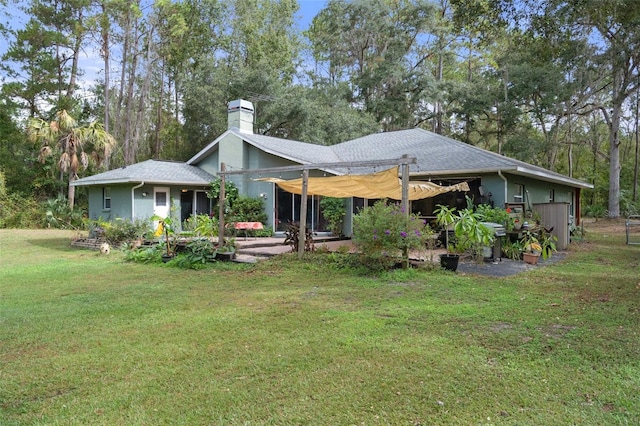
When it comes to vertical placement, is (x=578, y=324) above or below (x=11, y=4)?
below

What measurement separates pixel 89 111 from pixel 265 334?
30576mm

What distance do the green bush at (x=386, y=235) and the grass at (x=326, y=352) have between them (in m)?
0.87

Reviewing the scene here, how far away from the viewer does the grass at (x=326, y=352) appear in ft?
9.11

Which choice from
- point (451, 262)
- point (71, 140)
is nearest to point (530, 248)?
point (451, 262)

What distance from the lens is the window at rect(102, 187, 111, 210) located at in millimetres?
17141

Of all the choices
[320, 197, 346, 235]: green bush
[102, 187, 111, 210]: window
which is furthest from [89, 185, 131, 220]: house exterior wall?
[320, 197, 346, 235]: green bush

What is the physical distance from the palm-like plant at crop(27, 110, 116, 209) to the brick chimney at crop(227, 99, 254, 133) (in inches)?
300

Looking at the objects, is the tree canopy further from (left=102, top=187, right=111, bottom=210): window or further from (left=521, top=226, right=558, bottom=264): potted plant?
(left=521, top=226, right=558, bottom=264): potted plant

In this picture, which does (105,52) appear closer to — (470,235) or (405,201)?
(405,201)

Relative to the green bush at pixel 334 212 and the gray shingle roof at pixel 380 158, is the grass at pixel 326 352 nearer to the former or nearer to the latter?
the gray shingle roof at pixel 380 158

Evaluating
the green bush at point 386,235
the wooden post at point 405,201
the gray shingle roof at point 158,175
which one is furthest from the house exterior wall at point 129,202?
the wooden post at point 405,201

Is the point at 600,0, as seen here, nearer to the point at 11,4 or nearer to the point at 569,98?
the point at 569,98

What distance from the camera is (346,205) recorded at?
14586 mm

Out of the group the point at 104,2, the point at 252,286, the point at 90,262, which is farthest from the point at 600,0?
the point at 104,2
